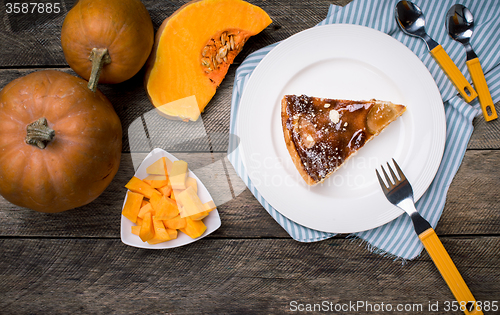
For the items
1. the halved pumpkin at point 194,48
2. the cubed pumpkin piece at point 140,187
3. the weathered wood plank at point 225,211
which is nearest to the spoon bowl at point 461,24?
the weathered wood plank at point 225,211

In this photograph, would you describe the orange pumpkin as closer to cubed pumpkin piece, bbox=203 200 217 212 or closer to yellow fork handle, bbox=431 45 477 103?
cubed pumpkin piece, bbox=203 200 217 212

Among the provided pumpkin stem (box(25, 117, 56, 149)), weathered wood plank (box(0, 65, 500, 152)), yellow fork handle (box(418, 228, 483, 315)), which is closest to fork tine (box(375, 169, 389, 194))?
yellow fork handle (box(418, 228, 483, 315))

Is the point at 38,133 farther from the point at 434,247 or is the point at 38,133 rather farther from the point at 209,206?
the point at 434,247

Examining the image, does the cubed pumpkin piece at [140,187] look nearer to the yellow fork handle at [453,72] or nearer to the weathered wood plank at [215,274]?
the weathered wood plank at [215,274]

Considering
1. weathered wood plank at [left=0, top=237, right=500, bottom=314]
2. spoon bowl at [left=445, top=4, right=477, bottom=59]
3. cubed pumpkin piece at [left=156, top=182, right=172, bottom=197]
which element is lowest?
weathered wood plank at [left=0, top=237, right=500, bottom=314]

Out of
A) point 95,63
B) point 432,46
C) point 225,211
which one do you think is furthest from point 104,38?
point 432,46
